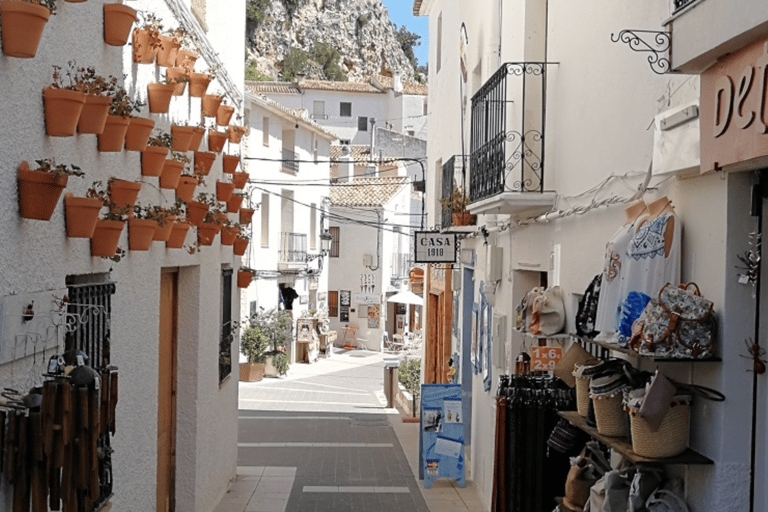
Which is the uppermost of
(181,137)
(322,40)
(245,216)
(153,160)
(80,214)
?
(322,40)

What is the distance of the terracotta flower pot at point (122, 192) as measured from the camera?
607cm

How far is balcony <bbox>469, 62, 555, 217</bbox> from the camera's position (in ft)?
29.1

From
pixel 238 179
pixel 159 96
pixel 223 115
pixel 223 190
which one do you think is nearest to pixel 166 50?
pixel 159 96

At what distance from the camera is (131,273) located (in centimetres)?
704

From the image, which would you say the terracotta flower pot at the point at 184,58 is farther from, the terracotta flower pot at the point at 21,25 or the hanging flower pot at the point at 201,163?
the terracotta flower pot at the point at 21,25

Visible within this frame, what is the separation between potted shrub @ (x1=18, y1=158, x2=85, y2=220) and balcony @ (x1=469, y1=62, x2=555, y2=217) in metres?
4.89

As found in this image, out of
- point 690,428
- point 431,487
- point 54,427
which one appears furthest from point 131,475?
point 431,487

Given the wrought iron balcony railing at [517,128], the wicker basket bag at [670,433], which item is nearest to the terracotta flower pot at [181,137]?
the wrought iron balcony railing at [517,128]

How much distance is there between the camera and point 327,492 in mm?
12688

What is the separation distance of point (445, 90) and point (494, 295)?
6992 mm

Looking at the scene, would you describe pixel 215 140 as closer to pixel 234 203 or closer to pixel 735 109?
pixel 234 203

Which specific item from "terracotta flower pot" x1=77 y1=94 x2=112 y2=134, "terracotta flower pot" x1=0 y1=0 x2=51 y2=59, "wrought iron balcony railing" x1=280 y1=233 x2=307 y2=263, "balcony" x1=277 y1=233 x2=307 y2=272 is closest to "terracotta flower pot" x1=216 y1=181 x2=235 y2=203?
"terracotta flower pot" x1=77 y1=94 x2=112 y2=134

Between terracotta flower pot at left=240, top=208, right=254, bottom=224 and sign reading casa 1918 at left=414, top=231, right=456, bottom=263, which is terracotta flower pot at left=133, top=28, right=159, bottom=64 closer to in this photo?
terracotta flower pot at left=240, top=208, right=254, bottom=224

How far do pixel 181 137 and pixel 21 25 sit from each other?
379 centimetres
